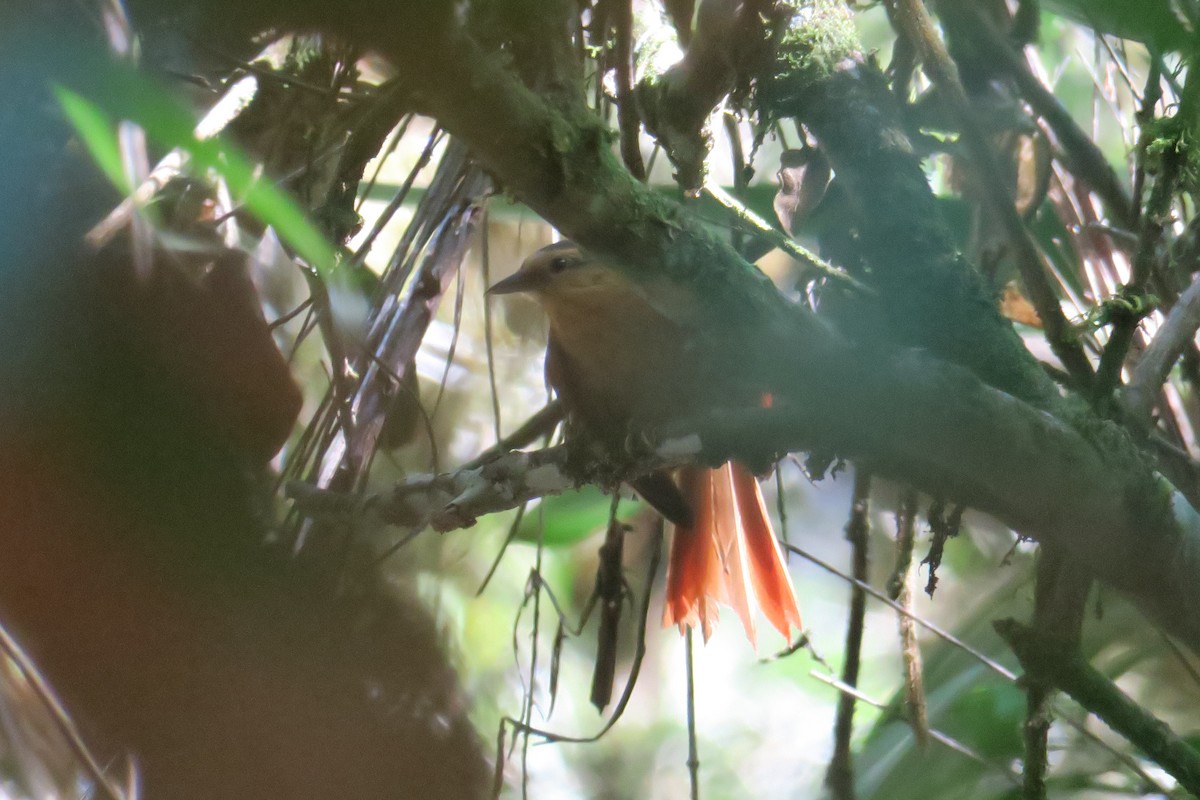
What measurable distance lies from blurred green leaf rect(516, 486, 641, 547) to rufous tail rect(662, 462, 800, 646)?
0.75 feet

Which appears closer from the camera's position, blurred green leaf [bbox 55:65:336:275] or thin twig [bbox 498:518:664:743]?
blurred green leaf [bbox 55:65:336:275]

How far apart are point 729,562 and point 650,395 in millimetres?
463

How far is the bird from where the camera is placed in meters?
2.19

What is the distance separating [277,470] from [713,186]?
92 cm

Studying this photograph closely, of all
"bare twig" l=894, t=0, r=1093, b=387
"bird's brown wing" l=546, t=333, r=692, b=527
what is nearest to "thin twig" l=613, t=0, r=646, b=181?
"bare twig" l=894, t=0, r=1093, b=387

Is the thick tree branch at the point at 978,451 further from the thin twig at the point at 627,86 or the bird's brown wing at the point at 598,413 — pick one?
the bird's brown wing at the point at 598,413

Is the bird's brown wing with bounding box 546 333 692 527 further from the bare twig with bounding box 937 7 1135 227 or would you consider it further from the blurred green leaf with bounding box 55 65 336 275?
the blurred green leaf with bounding box 55 65 336 275

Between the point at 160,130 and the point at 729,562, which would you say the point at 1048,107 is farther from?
the point at 160,130

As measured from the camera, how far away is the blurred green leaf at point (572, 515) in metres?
2.17

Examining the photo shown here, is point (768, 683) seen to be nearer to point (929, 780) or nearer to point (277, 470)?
point (929, 780)

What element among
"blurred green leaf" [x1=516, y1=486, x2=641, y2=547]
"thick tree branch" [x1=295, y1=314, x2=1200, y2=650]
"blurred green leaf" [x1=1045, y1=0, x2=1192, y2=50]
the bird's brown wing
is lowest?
"blurred green leaf" [x1=1045, y1=0, x2=1192, y2=50]

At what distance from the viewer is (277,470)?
1.64 m

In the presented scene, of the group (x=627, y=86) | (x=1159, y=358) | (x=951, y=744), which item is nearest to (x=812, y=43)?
(x=627, y=86)

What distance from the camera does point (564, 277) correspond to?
2225 millimetres
